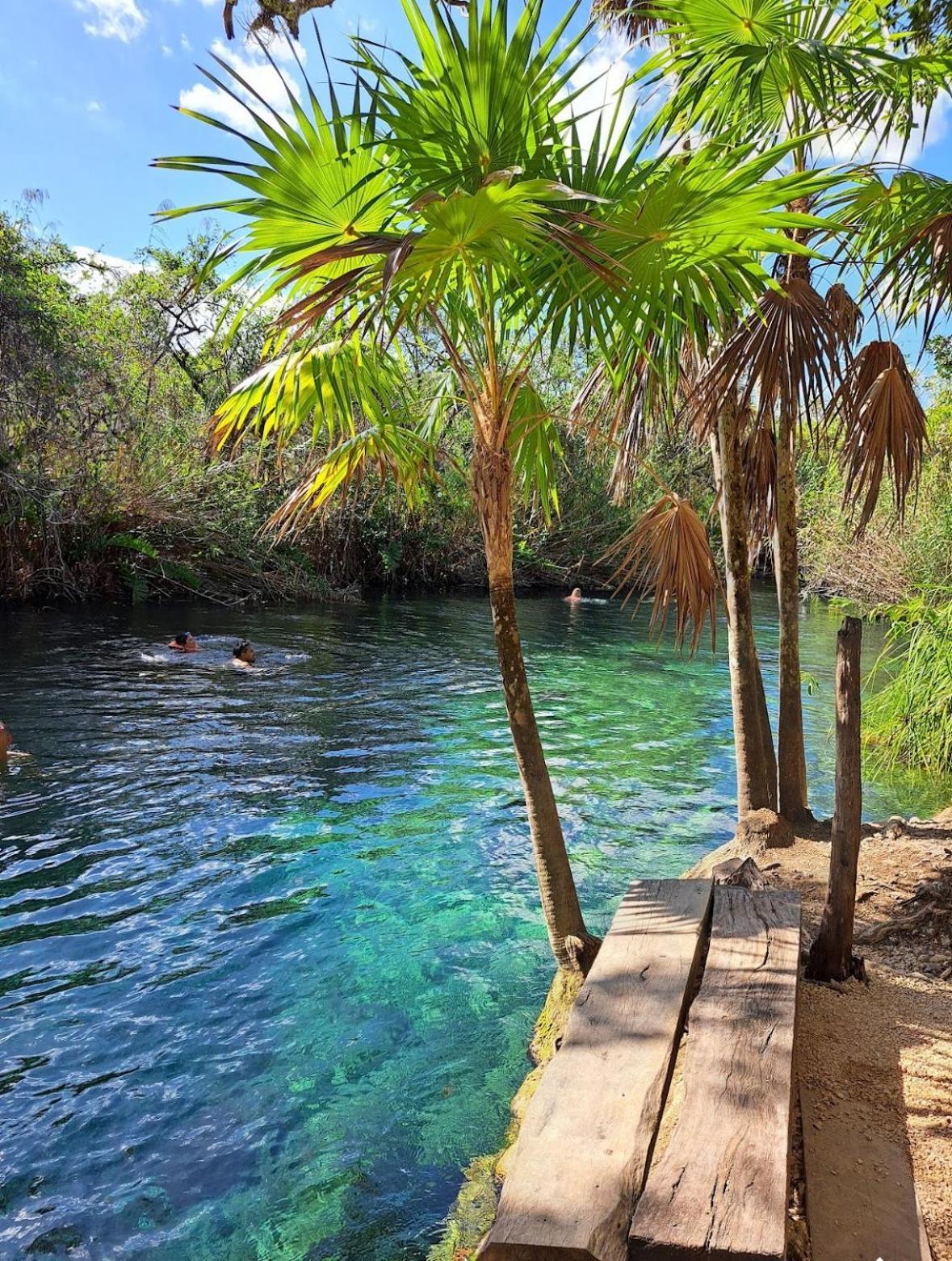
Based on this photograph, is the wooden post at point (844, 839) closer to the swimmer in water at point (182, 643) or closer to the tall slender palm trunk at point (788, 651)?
the tall slender palm trunk at point (788, 651)

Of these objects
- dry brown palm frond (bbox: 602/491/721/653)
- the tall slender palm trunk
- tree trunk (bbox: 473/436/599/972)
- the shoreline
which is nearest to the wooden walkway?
the shoreline

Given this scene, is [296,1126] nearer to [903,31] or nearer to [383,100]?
[383,100]

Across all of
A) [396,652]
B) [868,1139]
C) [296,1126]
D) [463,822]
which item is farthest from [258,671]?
[868,1139]

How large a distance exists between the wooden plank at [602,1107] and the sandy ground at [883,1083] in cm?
58

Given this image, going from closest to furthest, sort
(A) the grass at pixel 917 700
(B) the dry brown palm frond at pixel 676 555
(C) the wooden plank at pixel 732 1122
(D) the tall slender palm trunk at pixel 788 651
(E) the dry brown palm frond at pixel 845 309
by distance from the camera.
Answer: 1. (C) the wooden plank at pixel 732 1122
2. (B) the dry brown palm frond at pixel 676 555
3. (E) the dry brown palm frond at pixel 845 309
4. (D) the tall slender palm trunk at pixel 788 651
5. (A) the grass at pixel 917 700

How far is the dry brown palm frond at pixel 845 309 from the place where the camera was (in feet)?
18.5

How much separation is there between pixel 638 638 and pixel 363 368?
1729 centimetres

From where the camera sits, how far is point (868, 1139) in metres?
3.06

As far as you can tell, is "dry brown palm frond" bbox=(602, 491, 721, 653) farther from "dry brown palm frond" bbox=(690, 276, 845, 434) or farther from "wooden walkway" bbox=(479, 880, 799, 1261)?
"wooden walkway" bbox=(479, 880, 799, 1261)

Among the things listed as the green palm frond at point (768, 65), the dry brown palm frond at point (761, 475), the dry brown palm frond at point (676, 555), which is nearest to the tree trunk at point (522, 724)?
the dry brown palm frond at point (676, 555)

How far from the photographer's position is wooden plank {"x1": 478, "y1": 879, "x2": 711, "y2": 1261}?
207 centimetres

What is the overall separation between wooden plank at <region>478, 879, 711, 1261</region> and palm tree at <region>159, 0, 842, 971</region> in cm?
115

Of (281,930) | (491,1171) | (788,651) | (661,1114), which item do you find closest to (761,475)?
(788,651)

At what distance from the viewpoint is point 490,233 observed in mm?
3555
